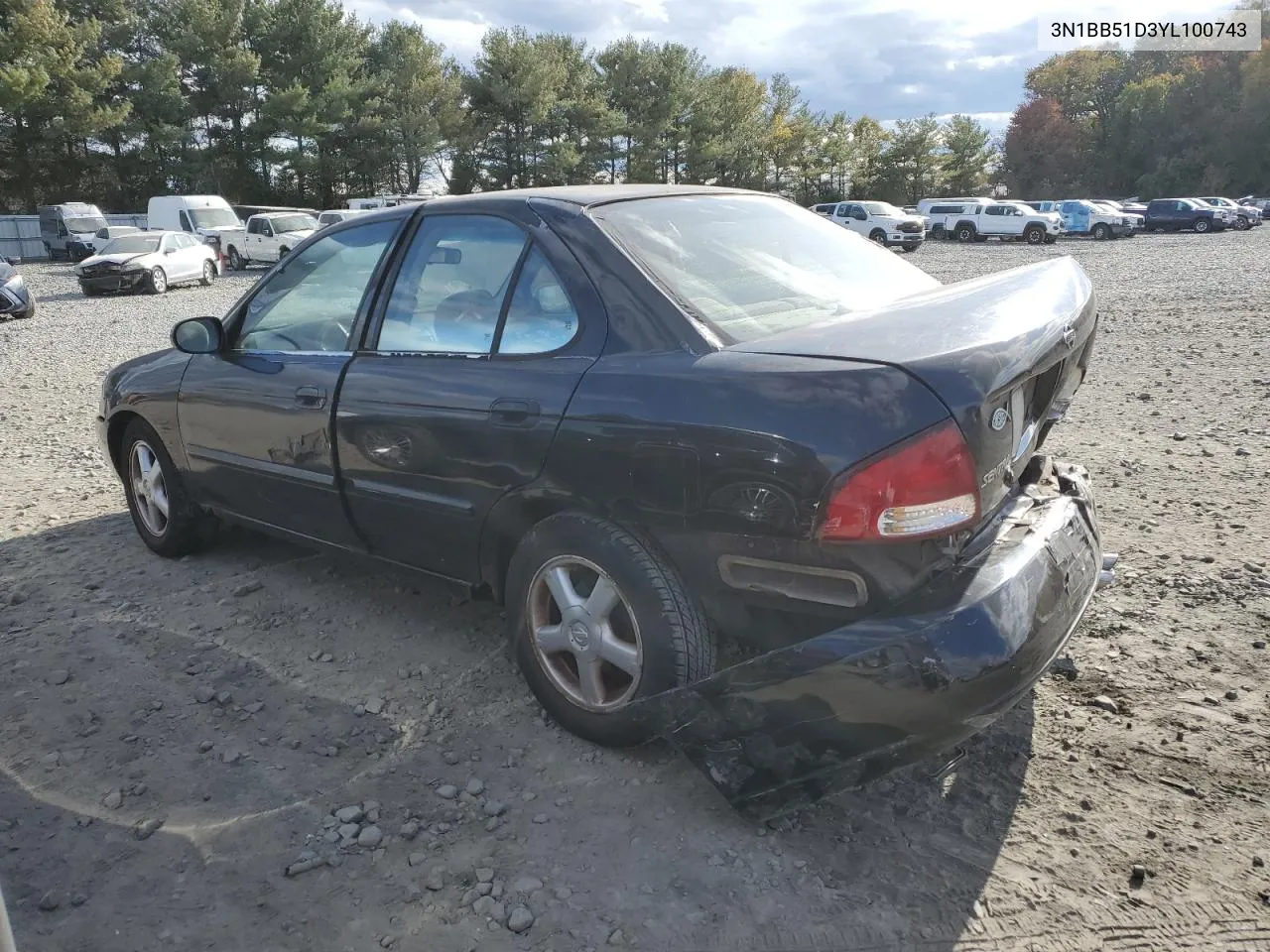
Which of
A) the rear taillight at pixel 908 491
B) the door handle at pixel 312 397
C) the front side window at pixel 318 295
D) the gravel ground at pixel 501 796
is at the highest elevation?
the front side window at pixel 318 295

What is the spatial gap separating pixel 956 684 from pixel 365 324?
237 centimetres

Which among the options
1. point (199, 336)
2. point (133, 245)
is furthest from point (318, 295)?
point (133, 245)

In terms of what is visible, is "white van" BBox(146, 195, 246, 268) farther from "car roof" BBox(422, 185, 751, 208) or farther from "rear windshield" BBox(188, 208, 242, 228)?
"car roof" BBox(422, 185, 751, 208)

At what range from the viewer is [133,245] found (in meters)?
20.8

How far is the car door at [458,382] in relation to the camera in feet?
9.35

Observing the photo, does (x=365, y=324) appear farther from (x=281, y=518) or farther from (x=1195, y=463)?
(x=1195, y=463)

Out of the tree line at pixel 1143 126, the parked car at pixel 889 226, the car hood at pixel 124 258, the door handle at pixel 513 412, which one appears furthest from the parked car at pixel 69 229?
the tree line at pixel 1143 126

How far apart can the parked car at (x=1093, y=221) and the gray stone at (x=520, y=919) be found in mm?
39172

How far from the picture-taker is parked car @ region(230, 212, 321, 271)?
26266mm

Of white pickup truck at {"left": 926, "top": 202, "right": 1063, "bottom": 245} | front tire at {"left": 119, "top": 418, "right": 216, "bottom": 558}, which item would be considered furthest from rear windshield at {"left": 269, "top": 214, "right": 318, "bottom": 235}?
white pickup truck at {"left": 926, "top": 202, "right": 1063, "bottom": 245}

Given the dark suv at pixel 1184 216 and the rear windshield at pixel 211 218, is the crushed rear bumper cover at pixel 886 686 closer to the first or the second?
the rear windshield at pixel 211 218

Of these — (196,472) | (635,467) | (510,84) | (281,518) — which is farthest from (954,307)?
(510,84)

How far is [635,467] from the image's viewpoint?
2.56m

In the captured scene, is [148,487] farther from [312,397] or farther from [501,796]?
[501,796]
